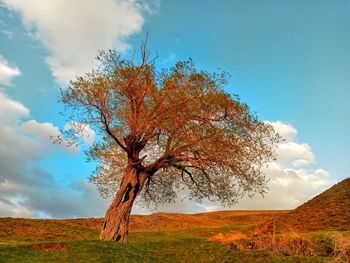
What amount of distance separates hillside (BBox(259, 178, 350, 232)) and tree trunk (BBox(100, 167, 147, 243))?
41.9 ft

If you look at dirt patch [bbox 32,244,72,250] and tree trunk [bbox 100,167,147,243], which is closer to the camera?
dirt patch [bbox 32,244,72,250]

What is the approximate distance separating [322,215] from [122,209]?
1855cm

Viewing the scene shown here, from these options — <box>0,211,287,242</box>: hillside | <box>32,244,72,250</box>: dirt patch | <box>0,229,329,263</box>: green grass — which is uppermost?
<box>0,211,287,242</box>: hillside

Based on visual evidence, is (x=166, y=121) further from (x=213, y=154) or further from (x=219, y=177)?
(x=219, y=177)

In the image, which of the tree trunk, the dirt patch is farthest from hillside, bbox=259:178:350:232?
the dirt patch

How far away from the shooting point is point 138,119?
30.2 metres

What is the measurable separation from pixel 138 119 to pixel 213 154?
6330 mm

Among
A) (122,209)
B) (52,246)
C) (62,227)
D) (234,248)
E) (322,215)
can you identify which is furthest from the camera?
(62,227)

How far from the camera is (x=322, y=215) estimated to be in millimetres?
36625

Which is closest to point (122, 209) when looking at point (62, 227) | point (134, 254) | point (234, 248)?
point (134, 254)

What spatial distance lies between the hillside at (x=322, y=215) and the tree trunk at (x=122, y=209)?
1276 centimetres

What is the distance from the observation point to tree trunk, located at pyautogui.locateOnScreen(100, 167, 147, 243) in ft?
100

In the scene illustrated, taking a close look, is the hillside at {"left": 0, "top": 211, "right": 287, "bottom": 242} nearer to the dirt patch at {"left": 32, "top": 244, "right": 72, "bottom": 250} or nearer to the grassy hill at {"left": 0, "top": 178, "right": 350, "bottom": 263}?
the grassy hill at {"left": 0, "top": 178, "right": 350, "bottom": 263}

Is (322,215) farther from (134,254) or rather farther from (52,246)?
(52,246)
